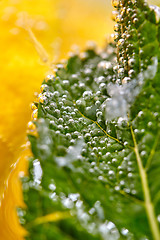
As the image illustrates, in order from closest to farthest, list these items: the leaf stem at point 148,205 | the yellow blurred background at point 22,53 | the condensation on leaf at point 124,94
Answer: the leaf stem at point 148,205, the condensation on leaf at point 124,94, the yellow blurred background at point 22,53

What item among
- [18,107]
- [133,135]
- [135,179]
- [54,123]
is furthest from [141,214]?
[18,107]

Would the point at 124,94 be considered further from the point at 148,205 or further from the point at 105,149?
the point at 148,205

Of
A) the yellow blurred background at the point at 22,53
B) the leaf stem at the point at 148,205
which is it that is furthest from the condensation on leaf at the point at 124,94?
the yellow blurred background at the point at 22,53

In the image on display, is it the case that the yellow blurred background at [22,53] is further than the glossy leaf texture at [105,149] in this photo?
Yes

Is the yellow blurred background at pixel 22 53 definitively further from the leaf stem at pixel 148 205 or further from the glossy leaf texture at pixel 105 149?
the leaf stem at pixel 148 205

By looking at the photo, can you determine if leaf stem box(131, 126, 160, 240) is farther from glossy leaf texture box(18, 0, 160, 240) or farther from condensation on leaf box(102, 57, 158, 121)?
condensation on leaf box(102, 57, 158, 121)

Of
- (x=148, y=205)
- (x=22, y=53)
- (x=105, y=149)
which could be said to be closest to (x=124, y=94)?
(x=105, y=149)
